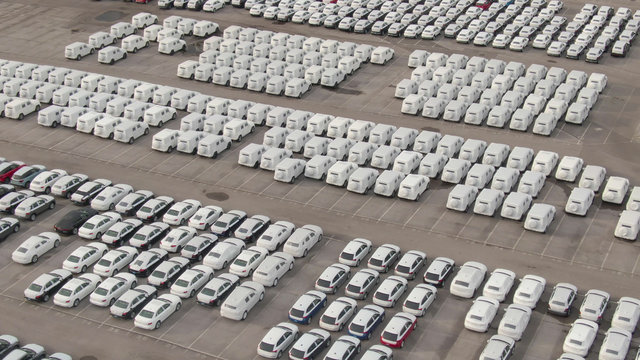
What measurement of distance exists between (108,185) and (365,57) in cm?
4036

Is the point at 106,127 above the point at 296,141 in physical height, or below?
above

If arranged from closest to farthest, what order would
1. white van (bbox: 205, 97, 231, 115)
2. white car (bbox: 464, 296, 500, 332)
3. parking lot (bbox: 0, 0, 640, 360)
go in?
1. white car (bbox: 464, 296, 500, 332)
2. parking lot (bbox: 0, 0, 640, 360)
3. white van (bbox: 205, 97, 231, 115)

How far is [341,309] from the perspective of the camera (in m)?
58.0

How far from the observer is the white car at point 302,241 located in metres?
66.1

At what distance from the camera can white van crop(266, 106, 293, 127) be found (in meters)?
87.5

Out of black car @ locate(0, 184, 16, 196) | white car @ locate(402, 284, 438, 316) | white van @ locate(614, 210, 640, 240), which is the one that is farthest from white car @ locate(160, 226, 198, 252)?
white van @ locate(614, 210, 640, 240)

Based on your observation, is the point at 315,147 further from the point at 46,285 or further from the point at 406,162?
the point at 46,285

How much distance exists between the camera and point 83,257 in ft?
212

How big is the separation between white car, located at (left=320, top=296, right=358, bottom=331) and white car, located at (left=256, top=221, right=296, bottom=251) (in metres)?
9.41

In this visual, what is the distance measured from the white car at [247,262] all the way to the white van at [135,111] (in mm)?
29502

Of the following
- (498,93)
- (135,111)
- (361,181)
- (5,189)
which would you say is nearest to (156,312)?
(361,181)

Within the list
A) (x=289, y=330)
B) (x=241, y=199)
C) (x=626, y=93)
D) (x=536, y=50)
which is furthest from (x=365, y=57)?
(x=289, y=330)

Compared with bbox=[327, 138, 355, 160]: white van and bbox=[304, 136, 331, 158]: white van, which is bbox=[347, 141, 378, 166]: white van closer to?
bbox=[327, 138, 355, 160]: white van

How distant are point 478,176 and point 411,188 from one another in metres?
5.88
